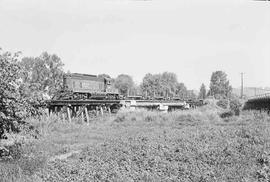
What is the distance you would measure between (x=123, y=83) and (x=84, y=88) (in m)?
89.7

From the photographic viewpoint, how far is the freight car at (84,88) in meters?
41.1

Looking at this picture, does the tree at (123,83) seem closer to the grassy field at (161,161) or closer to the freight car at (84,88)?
the freight car at (84,88)

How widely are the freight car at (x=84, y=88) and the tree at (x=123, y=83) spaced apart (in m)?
72.1

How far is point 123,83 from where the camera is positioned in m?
134

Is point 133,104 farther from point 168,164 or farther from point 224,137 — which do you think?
point 168,164

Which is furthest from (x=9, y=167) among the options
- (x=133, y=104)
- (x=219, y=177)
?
(x=133, y=104)

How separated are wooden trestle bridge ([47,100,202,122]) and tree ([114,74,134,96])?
59997 mm

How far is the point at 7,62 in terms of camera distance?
457 inches

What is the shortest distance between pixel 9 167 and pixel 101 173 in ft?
10.6

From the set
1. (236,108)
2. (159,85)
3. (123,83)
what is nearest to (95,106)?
(236,108)

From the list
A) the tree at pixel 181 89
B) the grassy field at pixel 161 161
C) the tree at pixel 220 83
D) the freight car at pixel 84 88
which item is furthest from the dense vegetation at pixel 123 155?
the tree at pixel 220 83

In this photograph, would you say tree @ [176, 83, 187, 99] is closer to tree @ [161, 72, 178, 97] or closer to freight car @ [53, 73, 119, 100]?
tree @ [161, 72, 178, 97]

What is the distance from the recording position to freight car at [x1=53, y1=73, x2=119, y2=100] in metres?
41.1

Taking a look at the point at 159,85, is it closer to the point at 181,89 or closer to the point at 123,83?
the point at 181,89
